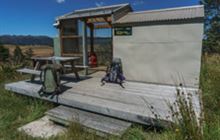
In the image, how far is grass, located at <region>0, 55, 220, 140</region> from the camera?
6.64ft

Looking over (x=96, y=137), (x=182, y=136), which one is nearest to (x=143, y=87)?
(x=96, y=137)

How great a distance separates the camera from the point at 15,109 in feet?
11.9

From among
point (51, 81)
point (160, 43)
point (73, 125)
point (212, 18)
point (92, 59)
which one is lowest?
point (73, 125)

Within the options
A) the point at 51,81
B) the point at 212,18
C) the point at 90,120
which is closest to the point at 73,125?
the point at 90,120

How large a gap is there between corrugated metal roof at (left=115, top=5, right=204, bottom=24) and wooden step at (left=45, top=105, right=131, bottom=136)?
2.95 m

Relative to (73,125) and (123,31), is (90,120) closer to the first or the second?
(73,125)

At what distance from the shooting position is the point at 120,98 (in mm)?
3432

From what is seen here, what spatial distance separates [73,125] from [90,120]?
312 mm

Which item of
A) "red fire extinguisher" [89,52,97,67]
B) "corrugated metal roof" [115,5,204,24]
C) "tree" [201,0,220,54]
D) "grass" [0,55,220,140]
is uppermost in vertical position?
"tree" [201,0,220,54]

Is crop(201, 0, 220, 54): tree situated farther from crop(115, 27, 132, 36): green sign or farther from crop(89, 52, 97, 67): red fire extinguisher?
crop(115, 27, 132, 36): green sign

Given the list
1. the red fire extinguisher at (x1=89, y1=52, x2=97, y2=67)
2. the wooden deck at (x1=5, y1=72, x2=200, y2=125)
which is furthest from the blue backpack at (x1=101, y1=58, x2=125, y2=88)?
the red fire extinguisher at (x1=89, y1=52, x2=97, y2=67)

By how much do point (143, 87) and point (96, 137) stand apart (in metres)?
2.14

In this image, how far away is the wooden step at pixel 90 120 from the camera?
253 centimetres

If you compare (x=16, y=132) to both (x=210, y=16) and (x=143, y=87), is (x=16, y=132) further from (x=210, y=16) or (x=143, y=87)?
(x=210, y=16)
